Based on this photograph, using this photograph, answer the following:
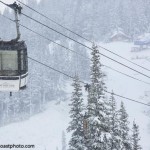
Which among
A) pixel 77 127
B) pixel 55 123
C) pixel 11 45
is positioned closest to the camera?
pixel 11 45

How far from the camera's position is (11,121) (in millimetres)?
111625

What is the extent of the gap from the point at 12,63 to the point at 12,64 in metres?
0.05

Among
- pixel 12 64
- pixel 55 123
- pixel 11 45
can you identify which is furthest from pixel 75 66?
pixel 11 45

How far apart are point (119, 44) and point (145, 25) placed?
15863mm

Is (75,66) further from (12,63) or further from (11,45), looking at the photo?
(11,45)

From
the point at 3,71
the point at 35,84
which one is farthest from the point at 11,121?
the point at 3,71

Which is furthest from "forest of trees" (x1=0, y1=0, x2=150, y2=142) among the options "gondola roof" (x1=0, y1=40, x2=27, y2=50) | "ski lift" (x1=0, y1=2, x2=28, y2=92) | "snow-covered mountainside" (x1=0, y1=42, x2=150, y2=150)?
"gondola roof" (x1=0, y1=40, x2=27, y2=50)

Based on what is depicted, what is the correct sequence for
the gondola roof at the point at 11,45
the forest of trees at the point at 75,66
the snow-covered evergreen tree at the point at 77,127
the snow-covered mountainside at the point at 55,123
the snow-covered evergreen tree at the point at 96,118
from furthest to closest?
the snow-covered mountainside at the point at 55,123 → the snow-covered evergreen tree at the point at 77,127 → the forest of trees at the point at 75,66 → the snow-covered evergreen tree at the point at 96,118 → the gondola roof at the point at 11,45

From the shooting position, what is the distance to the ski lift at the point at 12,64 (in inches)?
852

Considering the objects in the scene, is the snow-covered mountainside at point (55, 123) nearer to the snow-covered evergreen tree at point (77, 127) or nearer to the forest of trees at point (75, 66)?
the forest of trees at point (75, 66)

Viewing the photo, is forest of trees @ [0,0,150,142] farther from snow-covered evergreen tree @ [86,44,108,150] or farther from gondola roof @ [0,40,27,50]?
gondola roof @ [0,40,27,50]

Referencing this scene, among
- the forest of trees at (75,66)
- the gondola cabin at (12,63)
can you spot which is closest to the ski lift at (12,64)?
the gondola cabin at (12,63)

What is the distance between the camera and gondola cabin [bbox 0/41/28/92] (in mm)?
21656

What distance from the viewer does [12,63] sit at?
72.1ft
